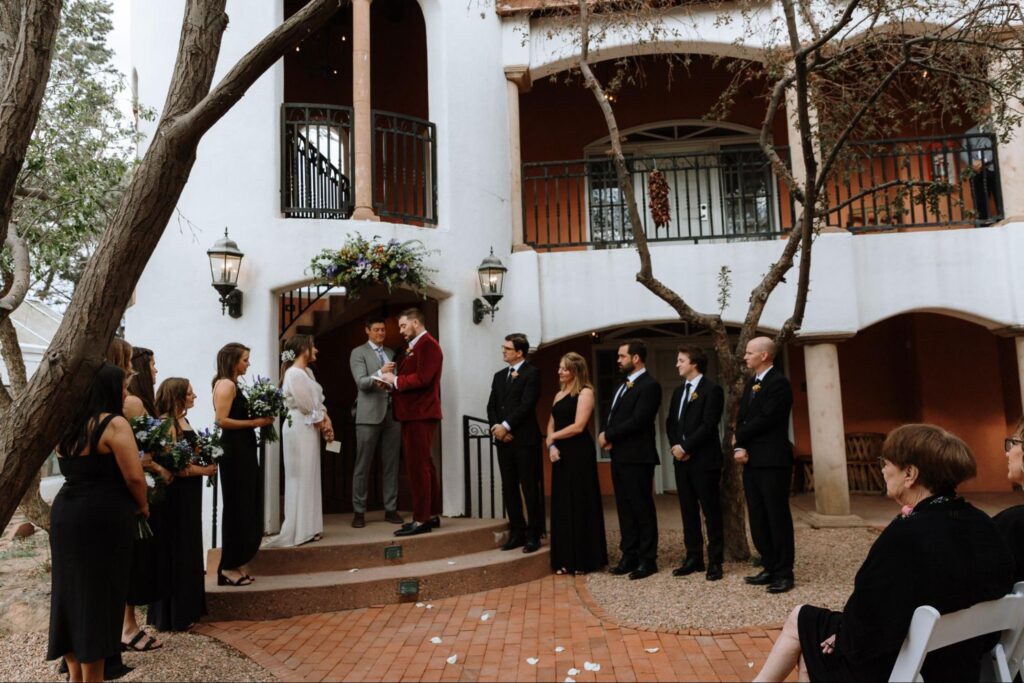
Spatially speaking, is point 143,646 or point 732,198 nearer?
point 143,646

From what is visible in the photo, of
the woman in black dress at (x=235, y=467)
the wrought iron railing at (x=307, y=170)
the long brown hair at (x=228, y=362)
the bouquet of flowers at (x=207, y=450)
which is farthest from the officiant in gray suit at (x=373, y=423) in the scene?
the bouquet of flowers at (x=207, y=450)

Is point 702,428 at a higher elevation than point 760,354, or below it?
below

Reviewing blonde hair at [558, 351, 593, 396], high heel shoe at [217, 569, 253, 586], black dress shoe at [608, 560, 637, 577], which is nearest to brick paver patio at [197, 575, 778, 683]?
high heel shoe at [217, 569, 253, 586]

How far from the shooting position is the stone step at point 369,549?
6.18 metres

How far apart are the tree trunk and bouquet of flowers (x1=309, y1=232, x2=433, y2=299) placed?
395 cm

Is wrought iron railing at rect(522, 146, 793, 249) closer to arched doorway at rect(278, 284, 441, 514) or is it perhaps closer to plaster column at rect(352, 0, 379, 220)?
A: arched doorway at rect(278, 284, 441, 514)

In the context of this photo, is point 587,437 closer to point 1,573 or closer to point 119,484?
point 119,484

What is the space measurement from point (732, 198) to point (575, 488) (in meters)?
5.10

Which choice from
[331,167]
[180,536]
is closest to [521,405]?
[180,536]

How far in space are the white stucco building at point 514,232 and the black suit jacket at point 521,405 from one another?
153 cm

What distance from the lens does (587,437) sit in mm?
6695

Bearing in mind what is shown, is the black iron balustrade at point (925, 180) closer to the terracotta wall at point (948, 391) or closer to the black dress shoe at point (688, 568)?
the terracotta wall at point (948, 391)

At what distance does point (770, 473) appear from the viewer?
19.0 feet

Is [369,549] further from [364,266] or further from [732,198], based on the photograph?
[732,198]
